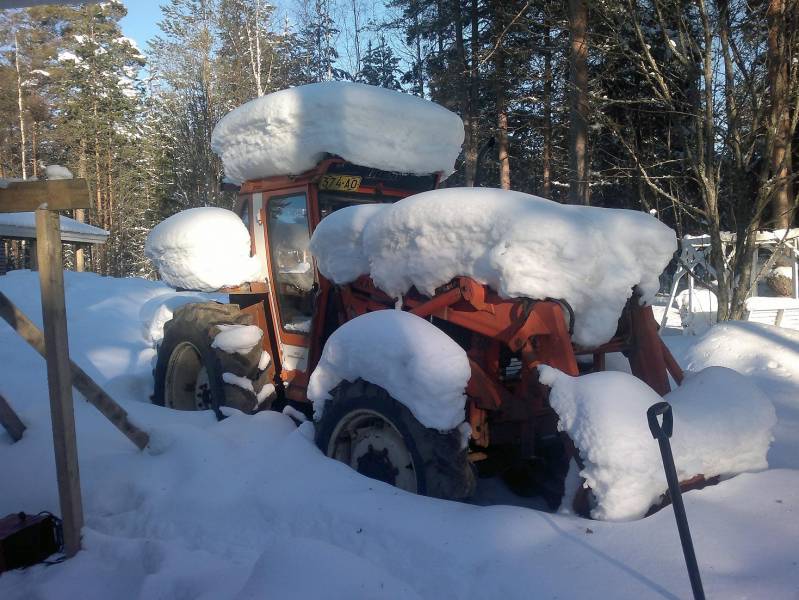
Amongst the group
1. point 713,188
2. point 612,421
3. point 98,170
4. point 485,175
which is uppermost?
point 98,170

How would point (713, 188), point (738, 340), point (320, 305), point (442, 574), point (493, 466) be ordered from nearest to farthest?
1. point (442, 574)
2. point (493, 466)
3. point (320, 305)
4. point (738, 340)
5. point (713, 188)

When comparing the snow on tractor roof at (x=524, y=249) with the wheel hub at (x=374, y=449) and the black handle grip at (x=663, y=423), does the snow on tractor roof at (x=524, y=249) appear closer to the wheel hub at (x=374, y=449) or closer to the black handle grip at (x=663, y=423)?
the wheel hub at (x=374, y=449)

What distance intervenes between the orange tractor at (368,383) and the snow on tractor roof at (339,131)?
0.50 feet

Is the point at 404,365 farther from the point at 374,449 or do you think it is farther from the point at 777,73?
the point at 777,73

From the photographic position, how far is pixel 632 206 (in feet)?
63.2

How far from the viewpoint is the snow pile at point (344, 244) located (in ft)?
13.6

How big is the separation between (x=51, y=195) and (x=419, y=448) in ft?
7.28

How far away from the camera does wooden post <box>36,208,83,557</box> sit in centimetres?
324

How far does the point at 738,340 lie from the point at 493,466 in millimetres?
4930

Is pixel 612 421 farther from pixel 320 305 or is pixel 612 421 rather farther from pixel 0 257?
pixel 0 257

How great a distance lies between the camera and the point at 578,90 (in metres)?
11.0

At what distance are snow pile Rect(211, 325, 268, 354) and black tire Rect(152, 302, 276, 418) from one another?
4 cm

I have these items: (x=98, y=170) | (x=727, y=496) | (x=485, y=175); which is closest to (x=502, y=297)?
(x=727, y=496)

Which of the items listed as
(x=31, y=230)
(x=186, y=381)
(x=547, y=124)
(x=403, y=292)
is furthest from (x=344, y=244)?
(x=31, y=230)
